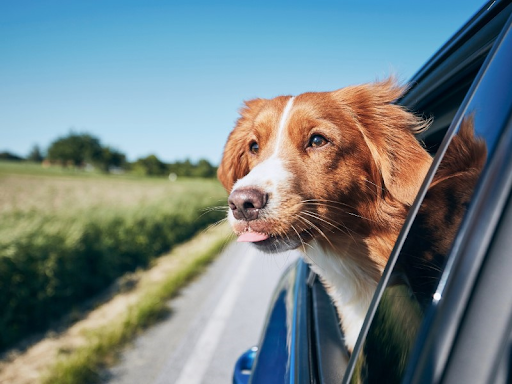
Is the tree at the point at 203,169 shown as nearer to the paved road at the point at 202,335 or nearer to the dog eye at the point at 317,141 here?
the paved road at the point at 202,335

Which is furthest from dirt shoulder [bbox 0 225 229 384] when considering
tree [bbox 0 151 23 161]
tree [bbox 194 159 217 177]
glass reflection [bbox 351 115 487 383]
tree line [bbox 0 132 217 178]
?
tree [bbox 0 151 23 161]

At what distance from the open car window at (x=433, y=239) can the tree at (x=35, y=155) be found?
155 meters

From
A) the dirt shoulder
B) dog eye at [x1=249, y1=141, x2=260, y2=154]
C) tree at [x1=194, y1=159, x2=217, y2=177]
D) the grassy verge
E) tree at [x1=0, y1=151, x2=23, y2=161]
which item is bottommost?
tree at [x1=0, y1=151, x2=23, y2=161]

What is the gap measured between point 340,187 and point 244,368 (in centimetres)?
113

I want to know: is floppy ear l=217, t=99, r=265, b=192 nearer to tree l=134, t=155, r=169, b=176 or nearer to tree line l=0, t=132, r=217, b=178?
tree l=134, t=155, r=169, b=176

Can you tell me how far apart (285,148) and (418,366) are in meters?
1.86

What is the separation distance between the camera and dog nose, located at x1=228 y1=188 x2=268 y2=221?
77.2 inches

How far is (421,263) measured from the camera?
0.92 m

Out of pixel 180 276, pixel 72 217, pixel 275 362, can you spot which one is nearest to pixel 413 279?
pixel 275 362

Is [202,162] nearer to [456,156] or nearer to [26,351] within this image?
[26,351]

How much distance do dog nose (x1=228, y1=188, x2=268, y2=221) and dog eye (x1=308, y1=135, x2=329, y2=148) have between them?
61 centimetres

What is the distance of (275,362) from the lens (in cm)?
167

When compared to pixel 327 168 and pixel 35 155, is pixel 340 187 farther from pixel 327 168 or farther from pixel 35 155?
pixel 35 155

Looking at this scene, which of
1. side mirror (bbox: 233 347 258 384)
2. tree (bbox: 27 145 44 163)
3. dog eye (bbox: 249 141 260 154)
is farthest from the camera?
tree (bbox: 27 145 44 163)
